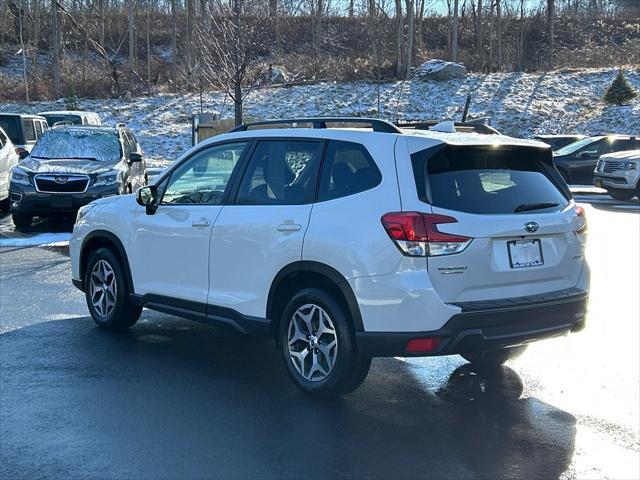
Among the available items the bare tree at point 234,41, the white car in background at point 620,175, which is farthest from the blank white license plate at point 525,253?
the white car in background at point 620,175

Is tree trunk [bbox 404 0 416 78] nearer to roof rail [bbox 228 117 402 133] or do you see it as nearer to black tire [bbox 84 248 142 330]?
black tire [bbox 84 248 142 330]

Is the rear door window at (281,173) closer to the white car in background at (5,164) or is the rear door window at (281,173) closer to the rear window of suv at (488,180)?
the rear window of suv at (488,180)

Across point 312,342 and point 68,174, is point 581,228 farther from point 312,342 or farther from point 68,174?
point 68,174

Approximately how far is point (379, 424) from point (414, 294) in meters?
0.89

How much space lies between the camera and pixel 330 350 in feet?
16.2

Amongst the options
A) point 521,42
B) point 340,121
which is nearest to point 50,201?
point 340,121

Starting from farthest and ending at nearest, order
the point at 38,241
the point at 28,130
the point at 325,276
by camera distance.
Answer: the point at 28,130 < the point at 38,241 < the point at 325,276

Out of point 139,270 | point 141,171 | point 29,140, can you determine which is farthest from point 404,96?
point 139,270

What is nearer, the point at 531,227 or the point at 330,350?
the point at 531,227

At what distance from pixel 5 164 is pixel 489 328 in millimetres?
12581

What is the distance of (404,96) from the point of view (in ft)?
122

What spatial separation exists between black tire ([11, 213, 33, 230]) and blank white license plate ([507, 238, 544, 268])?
404 inches

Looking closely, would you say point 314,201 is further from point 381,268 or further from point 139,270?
point 139,270

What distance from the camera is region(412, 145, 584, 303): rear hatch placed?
4461 mm
